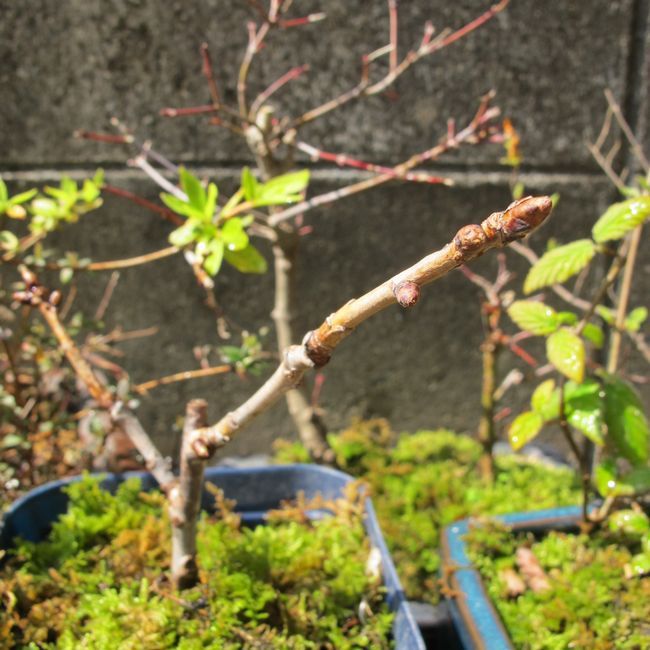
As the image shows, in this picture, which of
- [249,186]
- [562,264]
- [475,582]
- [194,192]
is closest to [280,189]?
[249,186]

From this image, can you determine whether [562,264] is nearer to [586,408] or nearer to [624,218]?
[624,218]

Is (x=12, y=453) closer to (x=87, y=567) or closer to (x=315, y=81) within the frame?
(x=87, y=567)

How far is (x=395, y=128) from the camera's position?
2.06 metres

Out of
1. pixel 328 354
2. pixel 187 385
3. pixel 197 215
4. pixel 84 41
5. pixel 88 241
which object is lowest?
pixel 328 354

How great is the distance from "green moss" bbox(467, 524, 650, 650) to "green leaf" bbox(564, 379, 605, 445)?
0.97 feet

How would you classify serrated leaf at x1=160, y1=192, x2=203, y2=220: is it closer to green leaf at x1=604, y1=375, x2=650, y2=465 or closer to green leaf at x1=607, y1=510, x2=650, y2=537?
green leaf at x1=604, y1=375, x2=650, y2=465

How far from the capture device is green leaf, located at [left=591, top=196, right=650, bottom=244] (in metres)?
1.12

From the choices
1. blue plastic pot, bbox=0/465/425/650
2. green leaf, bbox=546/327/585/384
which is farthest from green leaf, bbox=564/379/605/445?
blue plastic pot, bbox=0/465/425/650

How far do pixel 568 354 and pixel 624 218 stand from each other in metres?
0.27

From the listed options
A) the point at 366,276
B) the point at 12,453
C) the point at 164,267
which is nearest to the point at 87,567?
the point at 12,453

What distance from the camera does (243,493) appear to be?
1.60m

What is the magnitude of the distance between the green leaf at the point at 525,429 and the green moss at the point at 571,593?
10.7 inches

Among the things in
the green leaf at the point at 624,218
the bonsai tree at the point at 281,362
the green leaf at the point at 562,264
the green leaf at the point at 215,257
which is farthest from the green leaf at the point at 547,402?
the green leaf at the point at 215,257

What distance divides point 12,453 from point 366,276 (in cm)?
119
